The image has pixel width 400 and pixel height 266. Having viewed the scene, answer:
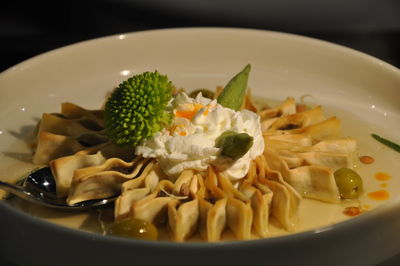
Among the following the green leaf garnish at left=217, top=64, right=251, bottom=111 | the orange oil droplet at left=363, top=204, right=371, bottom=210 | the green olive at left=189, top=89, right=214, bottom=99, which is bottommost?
the orange oil droplet at left=363, top=204, right=371, bottom=210

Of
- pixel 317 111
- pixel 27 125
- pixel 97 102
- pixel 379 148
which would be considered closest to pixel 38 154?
pixel 27 125

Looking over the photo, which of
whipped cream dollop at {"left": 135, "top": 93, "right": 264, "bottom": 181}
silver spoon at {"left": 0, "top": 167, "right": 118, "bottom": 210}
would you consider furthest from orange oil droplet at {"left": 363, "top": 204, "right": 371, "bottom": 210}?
silver spoon at {"left": 0, "top": 167, "right": 118, "bottom": 210}

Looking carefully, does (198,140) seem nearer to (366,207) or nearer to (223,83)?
(366,207)

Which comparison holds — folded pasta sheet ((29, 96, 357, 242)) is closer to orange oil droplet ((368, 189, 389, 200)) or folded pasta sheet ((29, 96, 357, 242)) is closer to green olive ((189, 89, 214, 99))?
orange oil droplet ((368, 189, 389, 200))

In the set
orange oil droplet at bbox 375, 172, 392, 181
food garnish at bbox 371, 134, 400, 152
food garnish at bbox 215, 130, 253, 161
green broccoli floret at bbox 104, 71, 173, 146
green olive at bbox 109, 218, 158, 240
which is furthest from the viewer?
food garnish at bbox 371, 134, 400, 152

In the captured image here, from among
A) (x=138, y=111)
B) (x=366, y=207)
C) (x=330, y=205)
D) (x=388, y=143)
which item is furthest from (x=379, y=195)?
(x=138, y=111)

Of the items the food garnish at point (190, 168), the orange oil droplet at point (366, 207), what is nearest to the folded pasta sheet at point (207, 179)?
the food garnish at point (190, 168)
